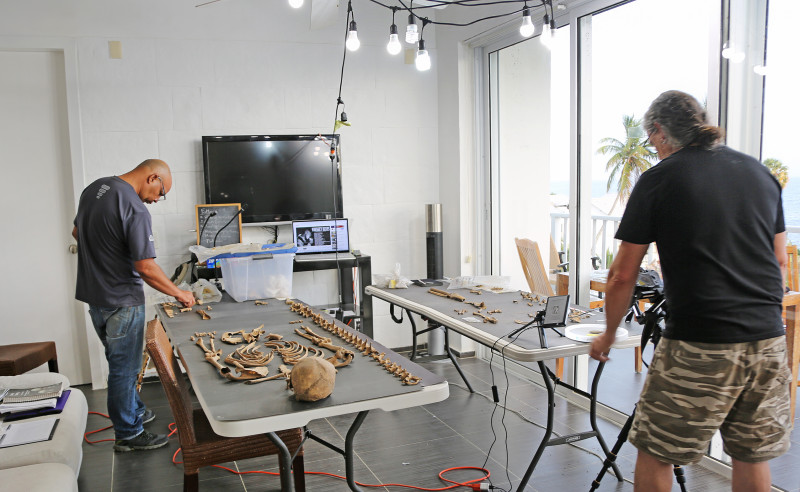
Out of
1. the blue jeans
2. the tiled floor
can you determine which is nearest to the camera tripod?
the tiled floor

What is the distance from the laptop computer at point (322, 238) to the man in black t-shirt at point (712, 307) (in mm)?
3010

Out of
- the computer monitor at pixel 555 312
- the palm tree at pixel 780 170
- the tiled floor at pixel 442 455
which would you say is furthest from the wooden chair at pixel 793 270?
the computer monitor at pixel 555 312

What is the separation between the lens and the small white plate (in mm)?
2594

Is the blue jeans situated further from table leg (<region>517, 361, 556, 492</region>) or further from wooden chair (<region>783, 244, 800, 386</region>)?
wooden chair (<region>783, 244, 800, 386</region>)

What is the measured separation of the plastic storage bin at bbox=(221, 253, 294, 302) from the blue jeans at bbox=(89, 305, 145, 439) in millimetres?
485

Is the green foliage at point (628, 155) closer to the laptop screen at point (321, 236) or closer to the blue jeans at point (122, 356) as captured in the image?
the laptop screen at point (321, 236)

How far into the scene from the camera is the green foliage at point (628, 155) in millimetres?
3586

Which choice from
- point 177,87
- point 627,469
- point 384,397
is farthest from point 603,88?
point 177,87

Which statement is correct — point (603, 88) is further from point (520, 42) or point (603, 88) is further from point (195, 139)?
point (195, 139)

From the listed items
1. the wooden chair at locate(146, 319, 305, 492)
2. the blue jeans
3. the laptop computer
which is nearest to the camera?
the wooden chair at locate(146, 319, 305, 492)

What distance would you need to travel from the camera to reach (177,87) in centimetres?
468

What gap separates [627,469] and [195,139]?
139 inches

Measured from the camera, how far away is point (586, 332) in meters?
2.70

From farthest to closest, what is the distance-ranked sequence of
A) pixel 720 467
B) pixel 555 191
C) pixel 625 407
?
1. pixel 555 191
2. pixel 625 407
3. pixel 720 467
